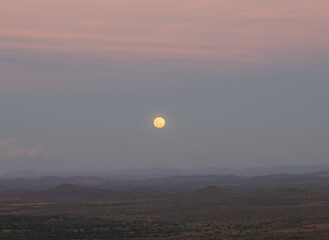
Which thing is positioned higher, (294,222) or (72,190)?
(72,190)

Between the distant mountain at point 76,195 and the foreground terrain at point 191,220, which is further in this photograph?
the distant mountain at point 76,195

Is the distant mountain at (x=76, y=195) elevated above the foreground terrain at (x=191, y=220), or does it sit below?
above

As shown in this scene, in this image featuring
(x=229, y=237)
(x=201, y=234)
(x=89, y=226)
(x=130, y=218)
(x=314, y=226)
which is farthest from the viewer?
(x=130, y=218)

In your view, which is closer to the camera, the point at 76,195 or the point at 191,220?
the point at 191,220

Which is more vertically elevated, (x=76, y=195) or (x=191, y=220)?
(x=76, y=195)

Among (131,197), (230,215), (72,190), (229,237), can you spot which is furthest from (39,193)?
(229,237)

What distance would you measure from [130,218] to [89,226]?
13573 millimetres

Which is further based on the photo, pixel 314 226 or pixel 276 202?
pixel 276 202

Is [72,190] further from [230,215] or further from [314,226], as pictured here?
[314,226]

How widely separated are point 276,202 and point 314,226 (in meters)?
47.1

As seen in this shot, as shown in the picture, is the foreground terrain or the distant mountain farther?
the distant mountain

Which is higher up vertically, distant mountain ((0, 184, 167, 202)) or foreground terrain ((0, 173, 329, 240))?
distant mountain ((0, 184, 167, 202))

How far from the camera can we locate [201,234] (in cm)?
6312

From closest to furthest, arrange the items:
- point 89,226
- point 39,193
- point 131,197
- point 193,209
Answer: point 89,226 < point 193,209 < point 131,197 < point 39,193
